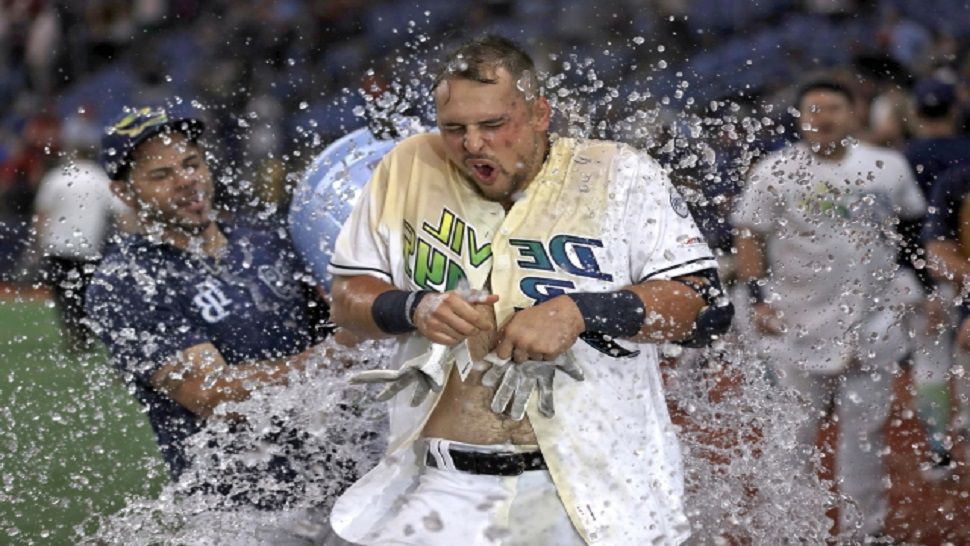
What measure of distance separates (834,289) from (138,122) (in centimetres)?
295

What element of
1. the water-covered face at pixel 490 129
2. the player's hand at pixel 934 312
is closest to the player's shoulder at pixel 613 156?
the water-covered face at pixel 490 129

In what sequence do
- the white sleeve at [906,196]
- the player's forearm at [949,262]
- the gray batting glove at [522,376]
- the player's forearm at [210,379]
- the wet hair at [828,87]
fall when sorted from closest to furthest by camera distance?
the gray batting glove at [522,376], the player's forearm at [210,379], the player's forearm at [949,262], the white sleeve at [906,196], the wet hair at [828,87]

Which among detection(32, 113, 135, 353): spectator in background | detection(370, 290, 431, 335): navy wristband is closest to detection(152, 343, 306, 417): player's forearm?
detection(32, 113, 135, 353): spectator in background

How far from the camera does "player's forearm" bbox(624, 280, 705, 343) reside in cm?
321

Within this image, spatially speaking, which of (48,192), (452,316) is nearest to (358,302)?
(452,316)

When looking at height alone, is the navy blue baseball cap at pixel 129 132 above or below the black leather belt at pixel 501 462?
above

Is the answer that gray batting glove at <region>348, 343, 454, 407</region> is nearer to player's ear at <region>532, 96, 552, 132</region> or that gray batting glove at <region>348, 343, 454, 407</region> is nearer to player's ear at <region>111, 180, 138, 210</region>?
player's ear at <region>532, 96, 552, 132</region>

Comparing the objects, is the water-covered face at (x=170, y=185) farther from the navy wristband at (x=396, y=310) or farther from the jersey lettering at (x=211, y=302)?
the navy wristband at (x=396, y=310)

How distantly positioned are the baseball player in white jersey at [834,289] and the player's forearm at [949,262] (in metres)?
0.13

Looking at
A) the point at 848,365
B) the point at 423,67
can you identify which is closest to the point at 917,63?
the point at 423,67

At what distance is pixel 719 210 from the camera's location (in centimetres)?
638

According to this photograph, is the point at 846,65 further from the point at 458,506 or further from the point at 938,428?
the point at 458,506

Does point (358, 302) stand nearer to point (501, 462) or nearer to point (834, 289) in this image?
point (501, 462)

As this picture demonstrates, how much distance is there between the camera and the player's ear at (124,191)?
4848 millimetres
